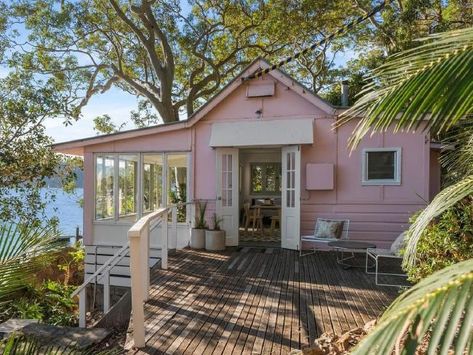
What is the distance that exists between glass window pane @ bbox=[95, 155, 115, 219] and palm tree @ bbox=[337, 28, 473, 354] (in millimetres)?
8152

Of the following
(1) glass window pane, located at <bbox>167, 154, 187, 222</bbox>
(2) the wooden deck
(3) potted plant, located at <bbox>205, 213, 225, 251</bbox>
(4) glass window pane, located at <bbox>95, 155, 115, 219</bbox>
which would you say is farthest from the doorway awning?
(4) glass window pane, located at <bbox>95, 155, 115, 219</bbox>

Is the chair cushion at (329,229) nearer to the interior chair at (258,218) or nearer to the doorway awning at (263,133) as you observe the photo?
the doorway awning at (263,133)

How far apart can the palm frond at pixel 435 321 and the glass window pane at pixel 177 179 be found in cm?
847

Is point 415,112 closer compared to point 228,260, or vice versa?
point 415,112

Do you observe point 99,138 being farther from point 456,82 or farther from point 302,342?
point 456,82

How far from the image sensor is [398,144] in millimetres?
7832

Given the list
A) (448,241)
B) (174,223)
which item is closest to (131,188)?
(174,223)

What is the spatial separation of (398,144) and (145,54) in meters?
11.1

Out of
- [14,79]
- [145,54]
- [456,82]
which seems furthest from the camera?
[145,54]

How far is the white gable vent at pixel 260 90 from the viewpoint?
8.43 meters

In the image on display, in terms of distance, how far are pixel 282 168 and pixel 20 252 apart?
22.8 ft

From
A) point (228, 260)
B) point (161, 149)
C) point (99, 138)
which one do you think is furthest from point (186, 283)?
point (99, 138)

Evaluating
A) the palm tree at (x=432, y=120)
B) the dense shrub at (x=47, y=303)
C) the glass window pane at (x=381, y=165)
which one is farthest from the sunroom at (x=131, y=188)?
Result: the palm tree at (x=432, y=120)

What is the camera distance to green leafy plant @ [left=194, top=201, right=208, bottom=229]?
8.15 metres
